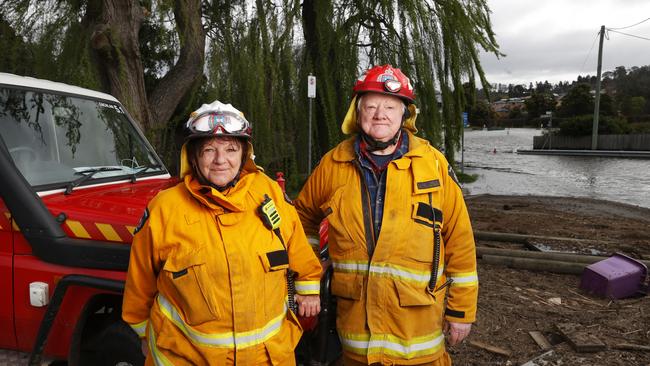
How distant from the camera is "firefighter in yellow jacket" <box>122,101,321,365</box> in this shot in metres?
1.92

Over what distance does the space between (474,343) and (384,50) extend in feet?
13.5

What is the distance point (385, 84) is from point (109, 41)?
4174mm

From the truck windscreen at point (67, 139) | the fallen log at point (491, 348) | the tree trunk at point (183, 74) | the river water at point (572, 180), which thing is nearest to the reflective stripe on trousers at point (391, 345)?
the fallen log at point (491, 348)

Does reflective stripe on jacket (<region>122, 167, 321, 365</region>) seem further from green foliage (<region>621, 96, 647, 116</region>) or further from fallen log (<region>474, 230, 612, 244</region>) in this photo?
green foliage (<region>621, 96, 647, 116</region>)

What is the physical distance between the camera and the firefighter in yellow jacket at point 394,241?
2.23 meters

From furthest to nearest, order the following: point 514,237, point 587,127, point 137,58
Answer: point 587,127 < point 514,237 < point 137,58

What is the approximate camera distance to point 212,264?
6.25ft

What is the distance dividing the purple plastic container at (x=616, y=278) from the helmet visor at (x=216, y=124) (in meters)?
4.24

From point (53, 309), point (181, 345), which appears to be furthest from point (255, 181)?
point (53, 309)

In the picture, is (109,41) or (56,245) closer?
(56,245)

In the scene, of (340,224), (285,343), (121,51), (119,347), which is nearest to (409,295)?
(340,224)

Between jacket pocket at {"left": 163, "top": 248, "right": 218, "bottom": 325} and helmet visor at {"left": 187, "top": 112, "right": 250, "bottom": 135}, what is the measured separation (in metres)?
0.48

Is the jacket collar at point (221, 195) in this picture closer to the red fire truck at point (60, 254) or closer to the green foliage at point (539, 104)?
the red fire truck at point (60, 254)

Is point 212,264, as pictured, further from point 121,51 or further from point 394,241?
point 121,51
